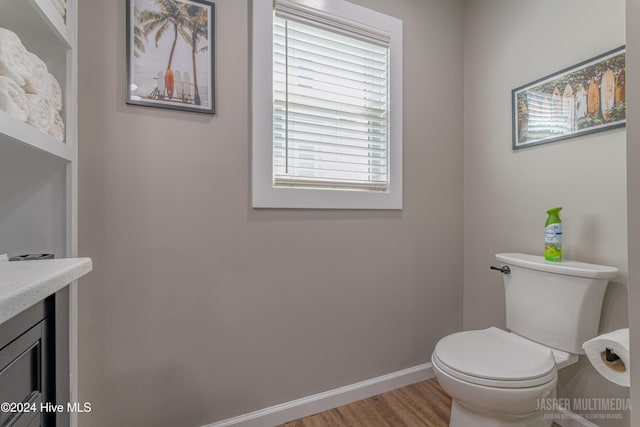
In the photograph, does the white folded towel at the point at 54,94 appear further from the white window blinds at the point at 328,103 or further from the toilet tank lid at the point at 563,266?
the toilet tank lid at the point at 563,266

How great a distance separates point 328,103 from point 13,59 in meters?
1.23

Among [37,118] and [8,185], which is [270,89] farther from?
[8,185]

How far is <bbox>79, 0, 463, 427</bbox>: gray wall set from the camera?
1231 mm

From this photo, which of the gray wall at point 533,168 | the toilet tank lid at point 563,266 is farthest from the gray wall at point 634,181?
the gray wall at point 533,168

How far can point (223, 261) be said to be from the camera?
142 centimetres

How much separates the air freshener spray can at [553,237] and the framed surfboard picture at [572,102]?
16.1 inches

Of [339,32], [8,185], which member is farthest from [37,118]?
[339,32]

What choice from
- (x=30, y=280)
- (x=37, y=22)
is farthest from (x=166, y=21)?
(x=30, y=280)

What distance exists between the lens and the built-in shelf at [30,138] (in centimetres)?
70

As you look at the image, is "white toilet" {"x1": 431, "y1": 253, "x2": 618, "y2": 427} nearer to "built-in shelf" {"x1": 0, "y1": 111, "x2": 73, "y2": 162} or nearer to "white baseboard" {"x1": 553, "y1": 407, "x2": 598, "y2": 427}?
"white baseboard" {"x1": 553, "y1": 407, "x2": 598, "y2": 427}

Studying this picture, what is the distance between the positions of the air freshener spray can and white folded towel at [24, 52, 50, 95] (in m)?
2.07

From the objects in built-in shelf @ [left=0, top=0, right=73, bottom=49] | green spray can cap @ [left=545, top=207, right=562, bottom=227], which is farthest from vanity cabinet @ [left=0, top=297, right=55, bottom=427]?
green spray can cap @ [left=545, top=207, right=562, bottom=227]

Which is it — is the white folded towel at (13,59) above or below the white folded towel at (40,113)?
above

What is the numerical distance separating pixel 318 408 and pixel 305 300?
0.59 meters
